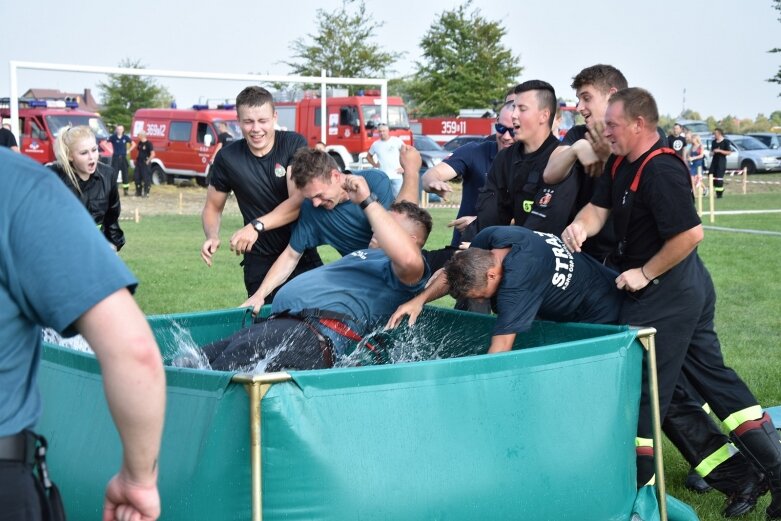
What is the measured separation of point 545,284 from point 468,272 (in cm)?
36

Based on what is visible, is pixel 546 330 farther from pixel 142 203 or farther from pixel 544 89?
pixel 142 203

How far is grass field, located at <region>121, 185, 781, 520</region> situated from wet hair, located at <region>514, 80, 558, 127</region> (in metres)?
2.01

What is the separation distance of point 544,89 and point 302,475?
2.90m

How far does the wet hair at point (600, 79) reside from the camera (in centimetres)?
510

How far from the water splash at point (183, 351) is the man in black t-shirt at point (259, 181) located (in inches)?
34.7

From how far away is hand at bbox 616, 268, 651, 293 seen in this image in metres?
4.46

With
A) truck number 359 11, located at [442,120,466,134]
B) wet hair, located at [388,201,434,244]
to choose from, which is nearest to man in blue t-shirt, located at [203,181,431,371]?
wet hair, located at [388,201,434,244]

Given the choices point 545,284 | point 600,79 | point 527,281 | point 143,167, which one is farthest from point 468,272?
point 143,167

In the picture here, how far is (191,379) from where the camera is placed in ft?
→ 11.2

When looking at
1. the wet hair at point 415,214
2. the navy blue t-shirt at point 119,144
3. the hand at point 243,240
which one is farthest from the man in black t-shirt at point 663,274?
the navy blue t-shirt at point 119,144

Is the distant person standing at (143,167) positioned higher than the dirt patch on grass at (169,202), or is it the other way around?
the distant person standing at (143,167)

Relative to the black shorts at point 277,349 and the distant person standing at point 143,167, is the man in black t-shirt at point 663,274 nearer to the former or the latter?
the black shorts at point 277,349

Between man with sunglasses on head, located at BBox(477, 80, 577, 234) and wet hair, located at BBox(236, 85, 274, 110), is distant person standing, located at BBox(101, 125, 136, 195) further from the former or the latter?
man with sunglasses on head, located at BBox(477, 80, 577, 234)

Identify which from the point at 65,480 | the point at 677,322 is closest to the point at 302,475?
the point at 65,480
